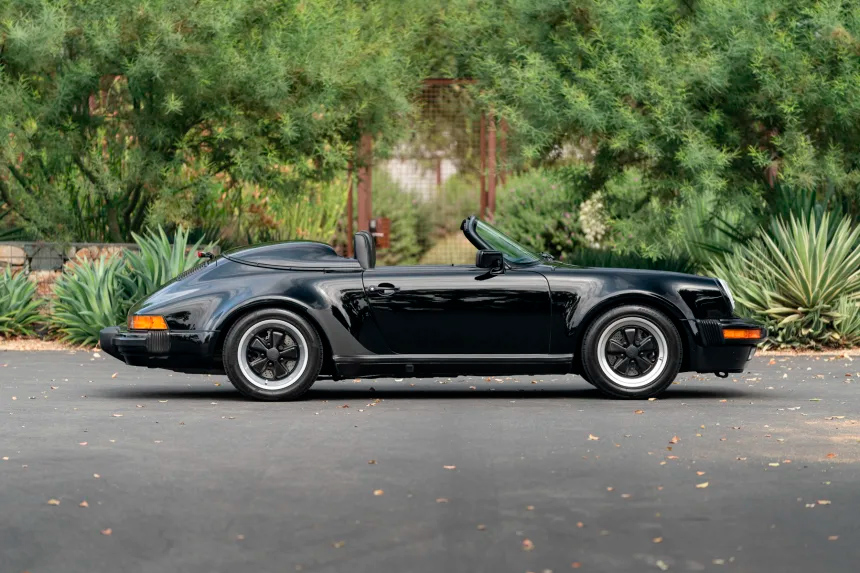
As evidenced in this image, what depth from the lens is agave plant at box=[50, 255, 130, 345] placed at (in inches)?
654

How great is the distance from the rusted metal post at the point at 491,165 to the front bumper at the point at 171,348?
10092mm

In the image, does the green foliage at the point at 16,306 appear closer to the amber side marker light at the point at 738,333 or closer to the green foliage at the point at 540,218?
the green foliage at the point at 540,218

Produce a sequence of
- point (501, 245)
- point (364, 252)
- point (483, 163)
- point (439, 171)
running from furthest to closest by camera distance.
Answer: point (439, 171) < point (483, 163) < point (501, 245) < point (364, 252)

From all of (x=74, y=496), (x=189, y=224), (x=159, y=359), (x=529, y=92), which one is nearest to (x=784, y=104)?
(x=529, y=92)

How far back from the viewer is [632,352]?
11352 millimetres

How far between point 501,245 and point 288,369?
1894 millimetres

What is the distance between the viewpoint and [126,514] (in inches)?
270

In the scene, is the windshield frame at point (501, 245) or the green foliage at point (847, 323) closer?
the windshield frame at point (501, 245)

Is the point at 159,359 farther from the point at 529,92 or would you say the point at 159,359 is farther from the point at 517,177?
the point at 517,177

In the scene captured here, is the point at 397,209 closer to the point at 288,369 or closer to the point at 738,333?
the point at 288,369

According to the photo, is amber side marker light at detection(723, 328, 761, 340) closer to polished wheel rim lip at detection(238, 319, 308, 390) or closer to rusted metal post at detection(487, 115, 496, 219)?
polished wheel rim lip at detection(238, 319, 308, 390)

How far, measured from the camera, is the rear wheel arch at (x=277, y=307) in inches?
442

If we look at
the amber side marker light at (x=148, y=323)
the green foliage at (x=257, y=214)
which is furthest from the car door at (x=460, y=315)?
the green foliage at (x=257, y=214)

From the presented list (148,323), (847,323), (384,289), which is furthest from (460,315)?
(847,323)
